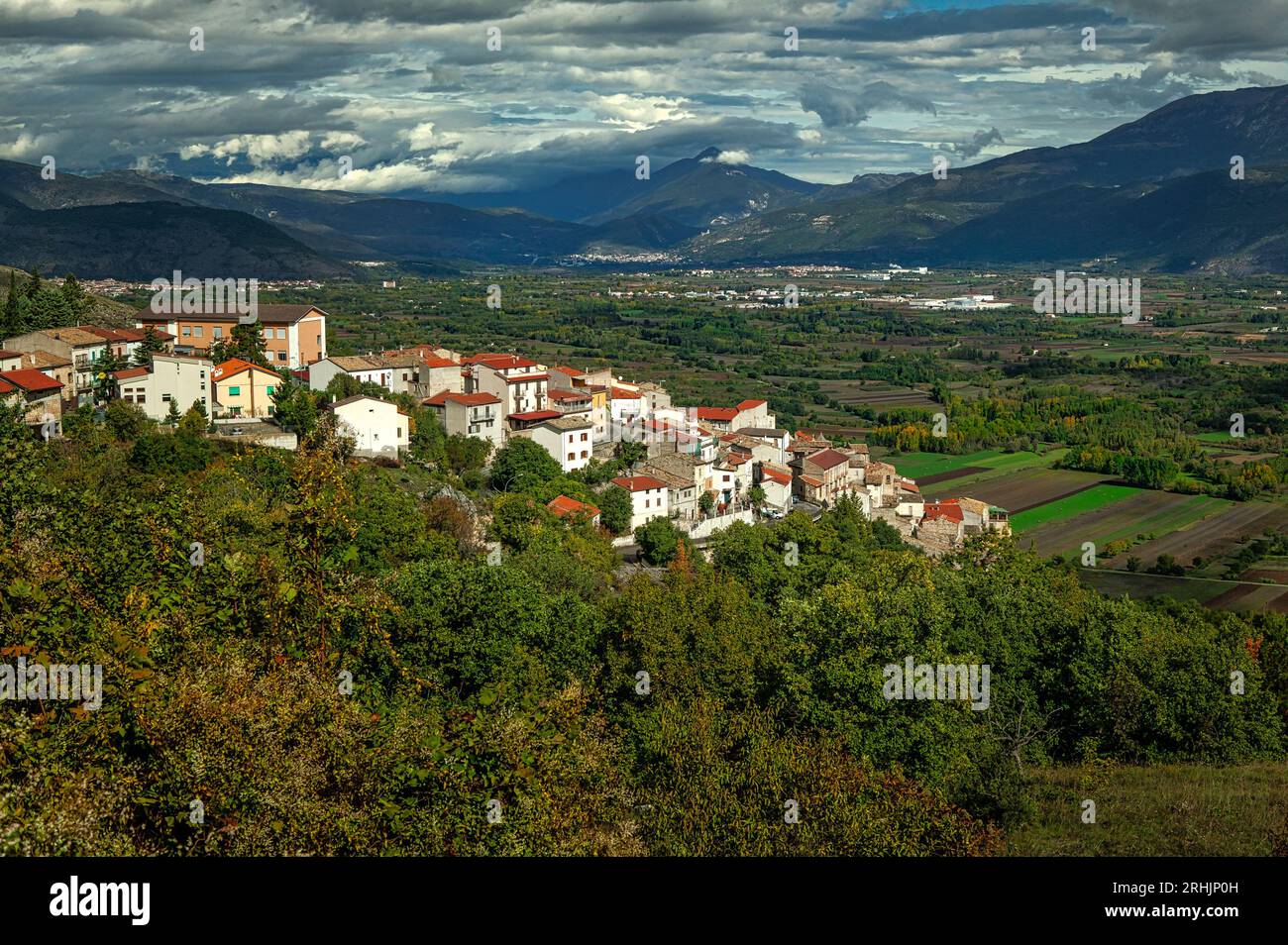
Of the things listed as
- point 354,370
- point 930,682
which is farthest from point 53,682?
point 354,370

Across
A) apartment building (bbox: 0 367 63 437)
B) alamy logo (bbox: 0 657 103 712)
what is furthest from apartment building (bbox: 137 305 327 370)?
alamy logo (bbox: 0 657 103 712)

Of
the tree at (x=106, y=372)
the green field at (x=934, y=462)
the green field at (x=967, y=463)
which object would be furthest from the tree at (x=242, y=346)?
the green field at (x=934, y=462)

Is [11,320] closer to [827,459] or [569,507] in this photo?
[569,507]

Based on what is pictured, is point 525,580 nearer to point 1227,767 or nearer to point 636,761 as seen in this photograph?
point 636,761

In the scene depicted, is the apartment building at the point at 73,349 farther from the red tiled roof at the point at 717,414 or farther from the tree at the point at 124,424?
the red tiled roof at the point at 717,414

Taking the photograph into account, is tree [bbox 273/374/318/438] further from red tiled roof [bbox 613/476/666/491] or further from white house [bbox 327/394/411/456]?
red tiled roof [bbox 613/476/666/491]
